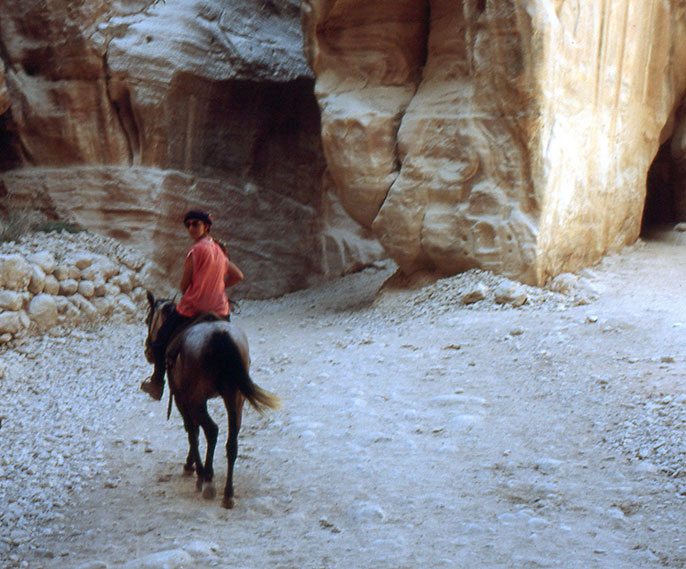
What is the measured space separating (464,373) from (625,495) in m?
2.37

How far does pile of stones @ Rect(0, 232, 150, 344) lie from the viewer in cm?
787

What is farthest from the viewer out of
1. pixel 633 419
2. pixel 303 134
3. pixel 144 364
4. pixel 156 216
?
pixel 303 134

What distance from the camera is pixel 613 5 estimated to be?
9148mm

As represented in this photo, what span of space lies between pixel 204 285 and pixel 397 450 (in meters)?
1.56

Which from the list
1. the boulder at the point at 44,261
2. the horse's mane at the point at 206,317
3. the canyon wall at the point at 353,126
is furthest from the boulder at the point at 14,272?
the horse's mane at the point at 206,317

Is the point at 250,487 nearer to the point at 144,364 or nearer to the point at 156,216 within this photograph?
the point at 144,364

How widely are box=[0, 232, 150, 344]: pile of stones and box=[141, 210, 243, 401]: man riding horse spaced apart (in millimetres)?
3358

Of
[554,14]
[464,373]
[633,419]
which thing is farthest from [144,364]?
[554,14]

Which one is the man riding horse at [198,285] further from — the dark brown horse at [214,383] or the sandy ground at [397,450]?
the sandy ground at [397,450]

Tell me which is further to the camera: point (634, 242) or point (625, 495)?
point (634, 242)

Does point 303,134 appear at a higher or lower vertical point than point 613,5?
lower

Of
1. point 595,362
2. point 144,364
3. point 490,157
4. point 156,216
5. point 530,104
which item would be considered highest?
point 530,104

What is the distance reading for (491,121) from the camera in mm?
8562

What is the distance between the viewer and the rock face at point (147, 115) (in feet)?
32.8
